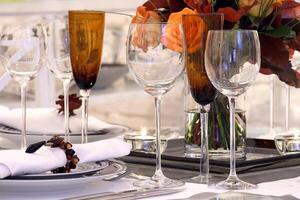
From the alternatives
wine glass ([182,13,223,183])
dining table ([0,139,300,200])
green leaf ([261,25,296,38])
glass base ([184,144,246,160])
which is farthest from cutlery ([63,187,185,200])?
green leaf ([261,25,296,38])

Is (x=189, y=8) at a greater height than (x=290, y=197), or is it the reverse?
(x=189, y=8)

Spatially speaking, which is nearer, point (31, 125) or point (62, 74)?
point (62, 74)

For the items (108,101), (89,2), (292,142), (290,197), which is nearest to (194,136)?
(292,142)

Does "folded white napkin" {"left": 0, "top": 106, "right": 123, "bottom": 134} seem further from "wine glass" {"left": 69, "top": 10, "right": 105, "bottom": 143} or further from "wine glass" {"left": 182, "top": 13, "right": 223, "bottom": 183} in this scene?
"wine glass" {"left": 182, "top": 13, "right": 223, "bottom": 183}

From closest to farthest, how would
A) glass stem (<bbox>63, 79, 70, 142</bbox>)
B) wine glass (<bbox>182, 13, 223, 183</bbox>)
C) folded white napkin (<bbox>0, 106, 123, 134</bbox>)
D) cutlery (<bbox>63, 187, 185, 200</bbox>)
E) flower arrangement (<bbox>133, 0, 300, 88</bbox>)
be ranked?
cutlery (<bbox>63, 187, 185, 200</bbox>) < wine glass (<bbox>182, 13, 223, 183</bbox>) < flower arrangement (<bbox>133, 0, 300, 88</bbox>) < glass stem (<bbox>63, 79, 70, 142</bbox>) < folded white napkin (<bbox>0, 106, 123, 134</bbox>)

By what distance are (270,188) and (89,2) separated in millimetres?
2384

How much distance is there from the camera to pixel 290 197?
1.08m

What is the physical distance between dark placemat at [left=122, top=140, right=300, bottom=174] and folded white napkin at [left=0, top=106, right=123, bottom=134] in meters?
0.15

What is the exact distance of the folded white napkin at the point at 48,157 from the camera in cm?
109

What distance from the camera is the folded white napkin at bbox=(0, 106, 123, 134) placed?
1.54m

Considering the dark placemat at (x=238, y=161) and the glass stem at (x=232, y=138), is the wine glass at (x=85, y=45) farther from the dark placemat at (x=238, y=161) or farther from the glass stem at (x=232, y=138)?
the glass stem at (x=232, y=138)

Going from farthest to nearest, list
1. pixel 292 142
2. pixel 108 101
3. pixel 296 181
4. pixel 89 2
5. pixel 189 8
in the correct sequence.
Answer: pixel 108 101, pixel 89 2, pixel 292 142, pixel 189 8, pixel 296 181

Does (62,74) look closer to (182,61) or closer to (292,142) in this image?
(182,61)

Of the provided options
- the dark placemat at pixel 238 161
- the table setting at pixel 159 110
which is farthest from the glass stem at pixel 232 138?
the dark placemat at pixel 238 161
